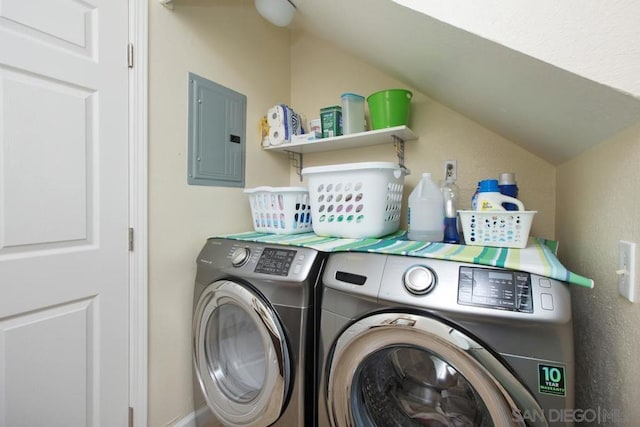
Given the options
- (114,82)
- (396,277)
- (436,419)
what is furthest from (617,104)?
(114,82)

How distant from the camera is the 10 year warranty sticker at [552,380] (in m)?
0.69

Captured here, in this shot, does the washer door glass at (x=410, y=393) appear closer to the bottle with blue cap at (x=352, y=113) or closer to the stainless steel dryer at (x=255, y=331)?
the stainless steel dryer at (x=255, y=331)

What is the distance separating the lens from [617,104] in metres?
0.62

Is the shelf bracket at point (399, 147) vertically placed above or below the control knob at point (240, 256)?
above

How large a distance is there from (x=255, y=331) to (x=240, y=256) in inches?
16.6

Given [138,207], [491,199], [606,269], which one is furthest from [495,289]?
[138,207]

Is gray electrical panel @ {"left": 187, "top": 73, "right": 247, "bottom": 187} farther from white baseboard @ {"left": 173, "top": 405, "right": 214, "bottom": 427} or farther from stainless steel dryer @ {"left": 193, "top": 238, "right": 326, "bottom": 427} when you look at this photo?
white baseboard @ {"left": 173, "top": 405, "right": 214, "bottom": 427}

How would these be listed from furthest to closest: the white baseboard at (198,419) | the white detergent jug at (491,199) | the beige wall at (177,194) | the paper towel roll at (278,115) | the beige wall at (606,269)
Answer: the paper towel roll at (278,115) < the white baseboard at (198,419) < the beige wall at (177,194) < the white detergent jug at (491,199) < the beige wall at (606,269)

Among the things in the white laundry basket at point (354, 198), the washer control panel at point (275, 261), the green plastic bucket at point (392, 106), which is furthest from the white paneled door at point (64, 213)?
the green plastic bucket at point (392, 106)

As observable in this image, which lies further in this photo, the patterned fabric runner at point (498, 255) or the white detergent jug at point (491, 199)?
the white detergent jug at point (491, 199)

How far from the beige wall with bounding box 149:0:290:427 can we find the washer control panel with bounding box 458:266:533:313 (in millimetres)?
1287

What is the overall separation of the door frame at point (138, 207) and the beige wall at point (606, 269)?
163 cm

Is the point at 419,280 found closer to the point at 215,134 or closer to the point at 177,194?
the point at 177,194

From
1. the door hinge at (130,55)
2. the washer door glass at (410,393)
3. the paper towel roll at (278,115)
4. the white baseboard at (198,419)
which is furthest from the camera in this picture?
the paper towel roll at (278,115)
